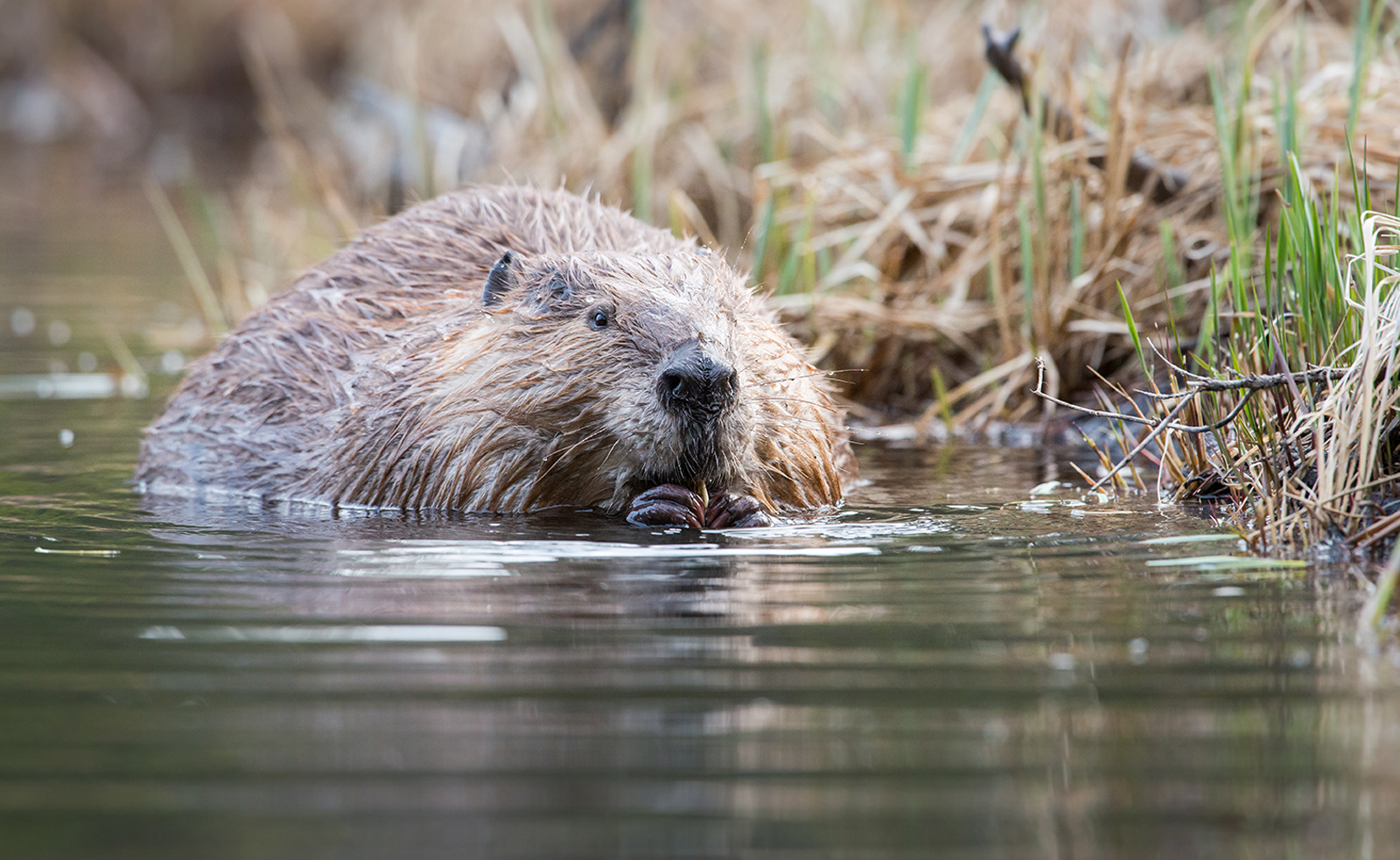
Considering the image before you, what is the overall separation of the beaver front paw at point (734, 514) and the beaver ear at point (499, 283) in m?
0.72

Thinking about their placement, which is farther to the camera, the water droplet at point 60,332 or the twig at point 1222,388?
the water droplet at point 60,332

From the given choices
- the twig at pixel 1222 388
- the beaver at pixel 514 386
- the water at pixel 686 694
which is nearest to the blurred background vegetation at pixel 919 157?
the twig at pixel 1222 388

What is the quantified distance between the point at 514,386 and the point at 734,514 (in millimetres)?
555

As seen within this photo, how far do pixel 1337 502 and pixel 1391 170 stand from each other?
6.38ft

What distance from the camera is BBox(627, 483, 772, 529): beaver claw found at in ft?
11.6

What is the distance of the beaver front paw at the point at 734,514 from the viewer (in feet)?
11.8

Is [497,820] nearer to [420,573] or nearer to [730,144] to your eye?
[420,573]

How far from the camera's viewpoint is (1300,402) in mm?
3162

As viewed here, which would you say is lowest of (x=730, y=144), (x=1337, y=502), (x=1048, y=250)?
(x=1337, y=502)

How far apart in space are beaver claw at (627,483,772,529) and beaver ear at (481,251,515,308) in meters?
0.60

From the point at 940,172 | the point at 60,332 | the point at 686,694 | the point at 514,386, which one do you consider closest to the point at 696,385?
the point at 514,386

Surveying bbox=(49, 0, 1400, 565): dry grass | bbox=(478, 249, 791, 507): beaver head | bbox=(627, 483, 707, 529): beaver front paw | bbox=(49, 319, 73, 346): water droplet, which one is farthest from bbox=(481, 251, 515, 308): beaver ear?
bbox=(49, 319, 73, 346): water droplet

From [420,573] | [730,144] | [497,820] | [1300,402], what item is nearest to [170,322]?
[730,144]

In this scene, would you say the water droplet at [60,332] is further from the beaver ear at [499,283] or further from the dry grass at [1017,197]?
the beaver ear at [499,283]
